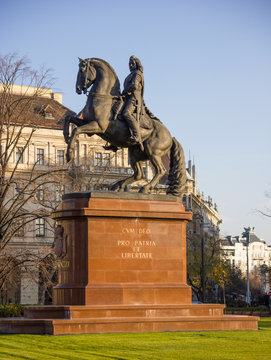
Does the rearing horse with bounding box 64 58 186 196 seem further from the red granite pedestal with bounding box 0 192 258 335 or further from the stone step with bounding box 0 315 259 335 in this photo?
the stone step with bounding box 0 315 259 335

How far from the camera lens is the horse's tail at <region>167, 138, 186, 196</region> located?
21.0 meters

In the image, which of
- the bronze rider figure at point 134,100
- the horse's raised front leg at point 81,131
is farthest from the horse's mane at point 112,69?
the horse's raised front leg at point 81,131

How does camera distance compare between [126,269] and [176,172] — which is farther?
[176,172]

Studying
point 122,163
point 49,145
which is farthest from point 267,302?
point 49,145

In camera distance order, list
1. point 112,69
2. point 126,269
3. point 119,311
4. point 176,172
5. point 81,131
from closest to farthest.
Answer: point 119,311, point 126,269, point 81,131, point 112,69, point 176,172

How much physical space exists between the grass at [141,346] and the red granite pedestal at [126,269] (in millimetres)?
1268

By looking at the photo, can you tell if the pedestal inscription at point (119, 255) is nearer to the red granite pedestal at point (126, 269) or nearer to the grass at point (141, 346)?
the red granite pedestal at point (126, 269)

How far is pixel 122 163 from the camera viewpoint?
66750 mm

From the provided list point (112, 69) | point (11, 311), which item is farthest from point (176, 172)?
point (11, 311)

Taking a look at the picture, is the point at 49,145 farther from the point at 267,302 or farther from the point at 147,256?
the point at 147,256

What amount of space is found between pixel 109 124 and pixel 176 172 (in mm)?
2685

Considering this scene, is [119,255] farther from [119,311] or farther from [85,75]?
[85,75]

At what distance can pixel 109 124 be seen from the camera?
771 inches

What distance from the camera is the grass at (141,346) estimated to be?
12414mm
